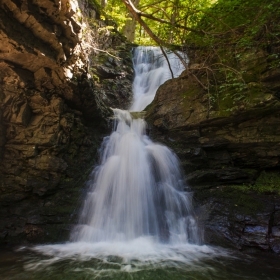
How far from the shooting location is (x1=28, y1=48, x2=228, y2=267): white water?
14.0 feet

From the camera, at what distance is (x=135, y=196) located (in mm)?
5742

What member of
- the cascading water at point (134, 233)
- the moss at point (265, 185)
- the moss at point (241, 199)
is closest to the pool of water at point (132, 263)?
the cascading water at point (134, 233)

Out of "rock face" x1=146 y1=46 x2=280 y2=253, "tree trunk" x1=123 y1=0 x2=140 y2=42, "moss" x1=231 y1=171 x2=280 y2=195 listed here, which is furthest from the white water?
"tree trunk" x1=123 y1=0 x2=140 y2=42

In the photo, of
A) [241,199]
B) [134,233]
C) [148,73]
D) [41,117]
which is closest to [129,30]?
[148,73]

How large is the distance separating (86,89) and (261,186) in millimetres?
5790

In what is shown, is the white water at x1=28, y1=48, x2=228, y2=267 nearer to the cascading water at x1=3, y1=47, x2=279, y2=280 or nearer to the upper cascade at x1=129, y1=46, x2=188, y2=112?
the cascading water at x1=3, y1=47, x2=279, y2=280

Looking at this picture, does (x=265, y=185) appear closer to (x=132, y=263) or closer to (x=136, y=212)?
(x=136, y=212)

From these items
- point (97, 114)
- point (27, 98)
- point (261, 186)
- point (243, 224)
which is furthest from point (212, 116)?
point (27, 98)

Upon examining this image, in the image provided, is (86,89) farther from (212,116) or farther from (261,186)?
(261,186)

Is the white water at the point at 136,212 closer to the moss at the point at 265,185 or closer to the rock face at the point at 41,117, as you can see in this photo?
the rock face at the point at 41,117

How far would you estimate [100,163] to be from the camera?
674cm

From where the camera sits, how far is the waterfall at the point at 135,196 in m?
4.99

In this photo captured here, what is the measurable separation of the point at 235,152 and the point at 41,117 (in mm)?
5820

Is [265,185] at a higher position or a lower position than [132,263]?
higher
